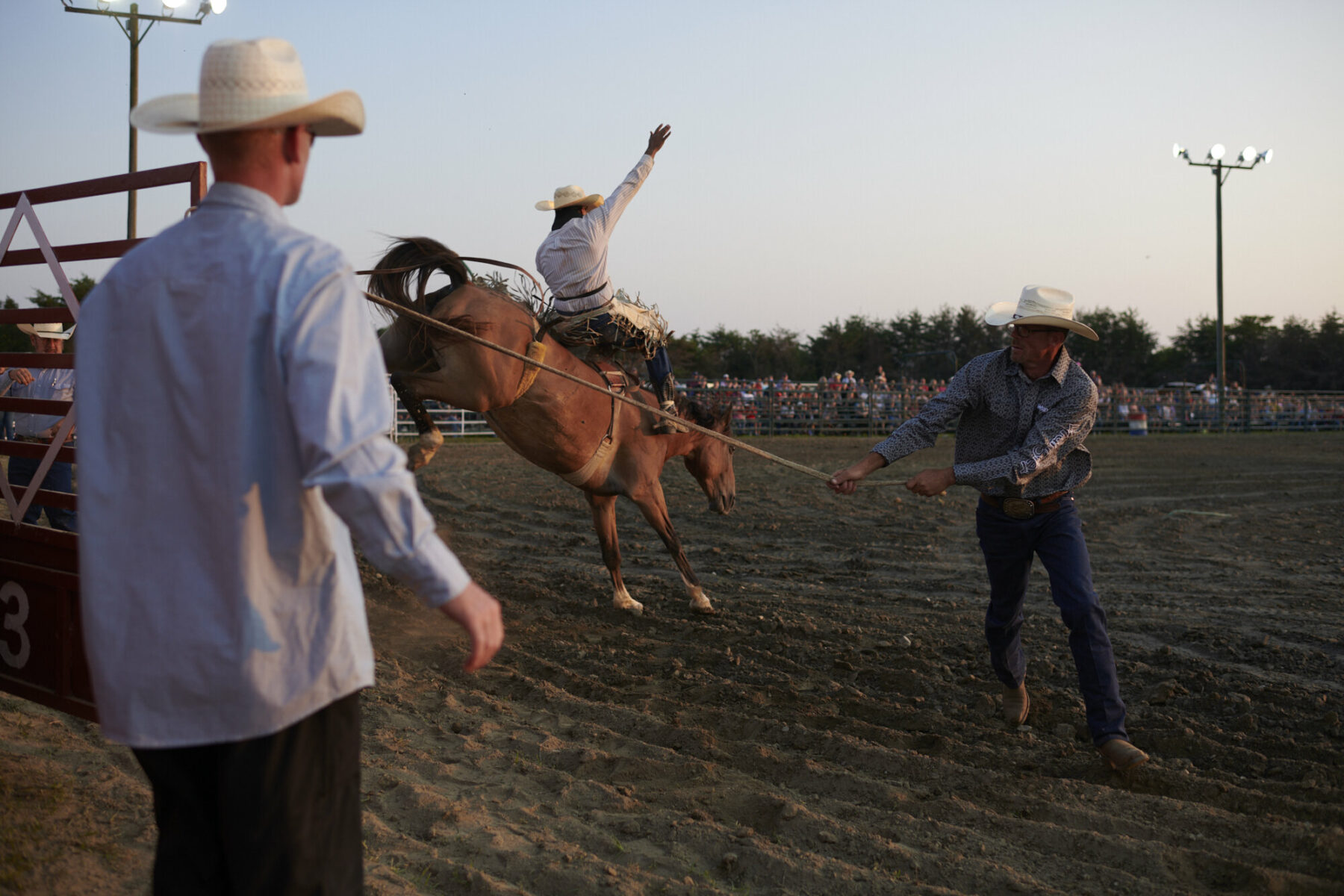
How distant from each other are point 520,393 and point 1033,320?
3374mm

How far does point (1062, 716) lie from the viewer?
461 centimetres

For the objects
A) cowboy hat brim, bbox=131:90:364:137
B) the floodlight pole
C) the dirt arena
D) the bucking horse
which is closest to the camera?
cowboy hat brim, bbox=131:90:364:137

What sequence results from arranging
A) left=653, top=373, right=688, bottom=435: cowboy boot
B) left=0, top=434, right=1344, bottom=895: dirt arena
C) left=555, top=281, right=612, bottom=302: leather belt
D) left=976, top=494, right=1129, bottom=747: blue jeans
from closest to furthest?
left=0, top=434, right=1344, bottom=895: dirt arena < left=976, top=494, right=1129, bottom=747: blue jeans < left=555, top=281, right=612, bottom=302: leather belt < left=653, top=373, right=688, bottom=435: cowboy boot

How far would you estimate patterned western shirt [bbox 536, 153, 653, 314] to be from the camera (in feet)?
19.9

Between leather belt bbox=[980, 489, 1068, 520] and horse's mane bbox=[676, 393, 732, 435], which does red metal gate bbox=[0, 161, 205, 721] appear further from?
horse's mane bbox=[676, 393, 732, 435]

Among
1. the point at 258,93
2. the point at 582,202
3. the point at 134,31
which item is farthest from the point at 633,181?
the point at 134,31

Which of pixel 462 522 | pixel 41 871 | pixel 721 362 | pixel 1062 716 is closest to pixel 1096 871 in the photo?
pixel 1062 716

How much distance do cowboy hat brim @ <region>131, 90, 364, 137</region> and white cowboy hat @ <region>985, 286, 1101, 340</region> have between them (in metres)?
3.13

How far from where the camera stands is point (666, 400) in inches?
292

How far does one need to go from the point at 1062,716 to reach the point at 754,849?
2151mm

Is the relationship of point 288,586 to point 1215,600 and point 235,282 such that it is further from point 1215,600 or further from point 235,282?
point 1215,600

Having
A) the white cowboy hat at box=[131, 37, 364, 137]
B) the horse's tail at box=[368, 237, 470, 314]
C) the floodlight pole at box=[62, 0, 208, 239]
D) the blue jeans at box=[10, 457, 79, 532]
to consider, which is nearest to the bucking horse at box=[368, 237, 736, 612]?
the horse's tail at box=[368, 237, 470, 314]

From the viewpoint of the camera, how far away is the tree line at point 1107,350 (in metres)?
51.8

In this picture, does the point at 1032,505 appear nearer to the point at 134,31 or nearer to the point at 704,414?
the point at 704,414
